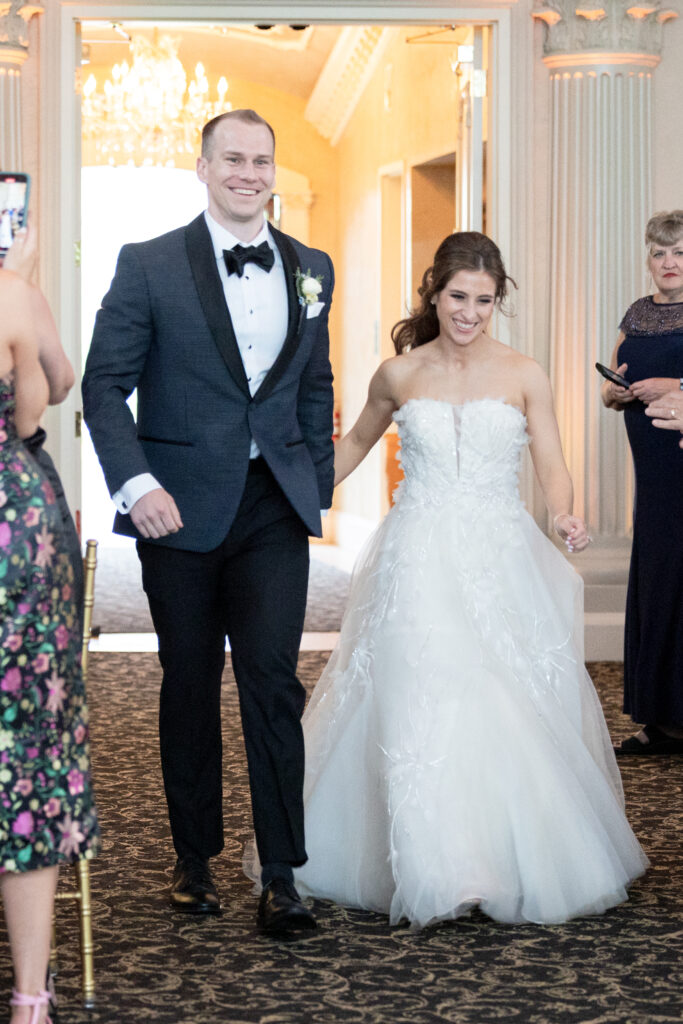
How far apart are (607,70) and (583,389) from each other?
1.59 meters

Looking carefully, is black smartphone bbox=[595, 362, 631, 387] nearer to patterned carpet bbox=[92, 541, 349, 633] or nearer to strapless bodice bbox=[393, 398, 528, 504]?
strapless bodice bbox=[393, 398, 528, 504]

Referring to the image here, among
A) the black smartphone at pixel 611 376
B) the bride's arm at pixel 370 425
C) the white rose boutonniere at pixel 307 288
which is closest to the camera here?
the white rose boutonniere at pixel 307 288

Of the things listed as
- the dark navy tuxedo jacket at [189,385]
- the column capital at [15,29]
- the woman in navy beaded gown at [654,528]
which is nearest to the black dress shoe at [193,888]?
the dark navy tuxedo jacket at [189,385]

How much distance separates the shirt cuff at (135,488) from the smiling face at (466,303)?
1050mm

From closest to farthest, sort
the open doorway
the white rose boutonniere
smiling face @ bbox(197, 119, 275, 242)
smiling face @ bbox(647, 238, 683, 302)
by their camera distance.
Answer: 1. smiling face @ bbox(197, 119, 275, 242)
2. the white rose boutonniere
3. smiling face @ bbox(647, 238, 683, 302)
4. the open doorway

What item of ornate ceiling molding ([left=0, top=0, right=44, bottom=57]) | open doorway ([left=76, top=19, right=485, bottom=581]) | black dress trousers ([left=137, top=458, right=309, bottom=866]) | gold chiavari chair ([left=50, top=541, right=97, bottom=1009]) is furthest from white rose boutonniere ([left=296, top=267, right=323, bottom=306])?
open doorway ([left=76, top=19, right=485, bottom=581])

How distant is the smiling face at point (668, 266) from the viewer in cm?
515

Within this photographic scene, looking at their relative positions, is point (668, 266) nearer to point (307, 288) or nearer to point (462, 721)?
point (307, 288)

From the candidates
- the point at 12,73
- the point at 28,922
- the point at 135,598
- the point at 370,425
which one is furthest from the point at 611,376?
the point at 135,598

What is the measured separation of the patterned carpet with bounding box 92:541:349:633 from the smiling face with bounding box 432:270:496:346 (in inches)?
197

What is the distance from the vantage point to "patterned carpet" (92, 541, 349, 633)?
8.97 meters

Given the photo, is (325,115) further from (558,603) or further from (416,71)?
(558,603)

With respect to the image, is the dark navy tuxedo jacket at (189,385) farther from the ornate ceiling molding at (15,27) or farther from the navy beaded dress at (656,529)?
the ornate ceiling molding at (15,27)

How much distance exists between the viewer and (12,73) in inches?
287
